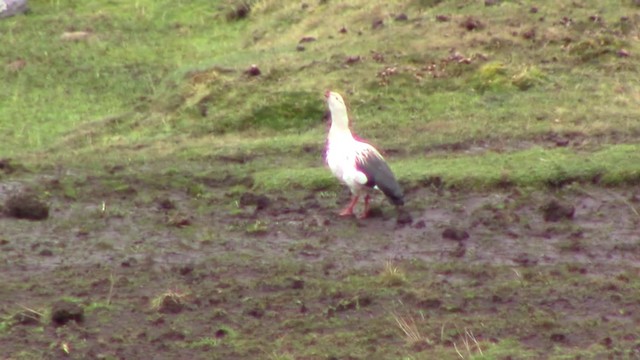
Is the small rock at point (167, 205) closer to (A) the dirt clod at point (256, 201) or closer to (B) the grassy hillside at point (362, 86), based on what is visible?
(A) the dirt clod at point (256, 201)

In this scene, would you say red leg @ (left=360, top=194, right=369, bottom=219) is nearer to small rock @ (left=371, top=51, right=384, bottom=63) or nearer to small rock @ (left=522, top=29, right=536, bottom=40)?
small rock @ (left=371, top=51, right=384, bottom=63)

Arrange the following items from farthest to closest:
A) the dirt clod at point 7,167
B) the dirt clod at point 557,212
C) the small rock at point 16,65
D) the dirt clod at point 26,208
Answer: the small rock at point 16,65 < the dirt clod at point 7,167 < the dirt clod at point 26,208 < the dirt clod at point 557,212

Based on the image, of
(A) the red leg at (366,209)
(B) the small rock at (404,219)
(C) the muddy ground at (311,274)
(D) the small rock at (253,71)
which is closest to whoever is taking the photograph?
(C) the muddy ground at (311,274)

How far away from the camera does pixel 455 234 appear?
975 cm

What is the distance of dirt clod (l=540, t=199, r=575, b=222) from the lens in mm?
10172

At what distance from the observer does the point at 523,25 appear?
15.6m

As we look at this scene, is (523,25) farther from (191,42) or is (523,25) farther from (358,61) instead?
(191,42)

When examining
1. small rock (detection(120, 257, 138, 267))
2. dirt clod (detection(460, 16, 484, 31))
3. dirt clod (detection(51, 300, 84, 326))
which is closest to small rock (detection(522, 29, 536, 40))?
dirt clod (detection(460, 16, 484, 31))

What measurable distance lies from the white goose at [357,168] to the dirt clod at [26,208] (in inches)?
88.6

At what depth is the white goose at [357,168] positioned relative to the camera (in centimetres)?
1038

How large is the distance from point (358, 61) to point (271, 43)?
2289mm

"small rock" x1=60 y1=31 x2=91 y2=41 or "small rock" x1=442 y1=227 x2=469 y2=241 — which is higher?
"small rock" x1=442 y1=227 x2=469 y2=241

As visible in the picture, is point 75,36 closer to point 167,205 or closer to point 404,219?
point 167,205

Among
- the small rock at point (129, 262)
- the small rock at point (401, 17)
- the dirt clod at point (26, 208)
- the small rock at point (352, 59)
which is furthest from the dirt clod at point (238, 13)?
the small rock at point (129, 262)
